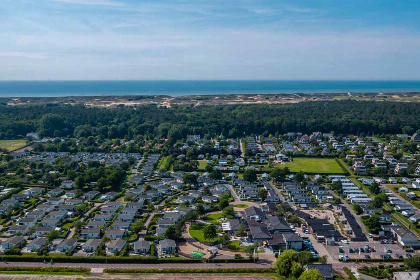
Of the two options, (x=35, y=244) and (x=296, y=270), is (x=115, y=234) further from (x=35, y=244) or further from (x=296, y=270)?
(x=296, y=270)

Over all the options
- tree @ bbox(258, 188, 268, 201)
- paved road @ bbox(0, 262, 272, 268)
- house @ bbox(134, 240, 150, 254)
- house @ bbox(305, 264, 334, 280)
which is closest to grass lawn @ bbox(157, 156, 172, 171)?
tree @ bbox(258, 188, 268, 201)

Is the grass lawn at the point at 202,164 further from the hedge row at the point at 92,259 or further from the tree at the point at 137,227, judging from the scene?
the hedge row at the point at 92,259

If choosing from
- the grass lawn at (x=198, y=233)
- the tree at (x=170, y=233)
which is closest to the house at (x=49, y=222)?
the tree at (x=170, y=233)

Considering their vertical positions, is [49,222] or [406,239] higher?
[49,222]

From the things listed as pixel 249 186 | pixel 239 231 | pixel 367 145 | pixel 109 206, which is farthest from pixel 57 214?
pixel 367 145

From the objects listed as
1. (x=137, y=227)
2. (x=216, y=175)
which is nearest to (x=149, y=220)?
(x=137, y=227)
